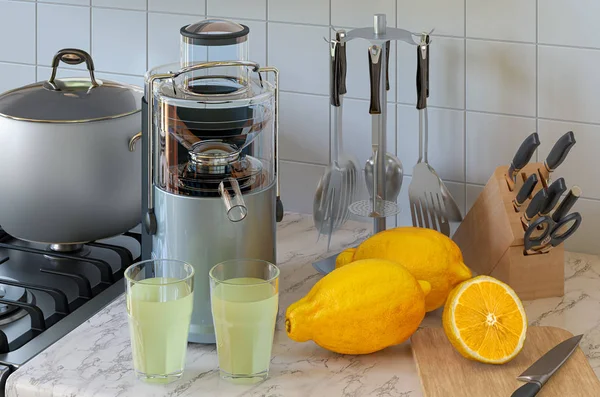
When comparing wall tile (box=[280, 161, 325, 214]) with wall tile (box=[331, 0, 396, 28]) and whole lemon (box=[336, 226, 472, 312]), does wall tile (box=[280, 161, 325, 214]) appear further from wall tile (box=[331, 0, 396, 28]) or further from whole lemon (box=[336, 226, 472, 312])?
whole lemon (box=[336, 226, 472, 312])

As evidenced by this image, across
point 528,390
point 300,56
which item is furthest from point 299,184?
point 528,390

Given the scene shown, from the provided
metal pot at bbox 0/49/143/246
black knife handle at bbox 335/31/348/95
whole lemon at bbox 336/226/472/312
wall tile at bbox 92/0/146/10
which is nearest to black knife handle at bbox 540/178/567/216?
whole lemon at bbox 336/226/472/312

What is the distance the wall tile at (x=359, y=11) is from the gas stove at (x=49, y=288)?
0.51 metres

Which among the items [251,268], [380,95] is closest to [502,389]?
[251,268]

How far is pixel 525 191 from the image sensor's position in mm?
1310

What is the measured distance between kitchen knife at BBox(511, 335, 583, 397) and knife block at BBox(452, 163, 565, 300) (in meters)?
0.18

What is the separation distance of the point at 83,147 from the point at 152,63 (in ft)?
1.43

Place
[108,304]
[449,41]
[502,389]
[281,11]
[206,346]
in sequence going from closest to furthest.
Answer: [502,389]
[206,346]
[108,304]
[449,41]
[281,11]

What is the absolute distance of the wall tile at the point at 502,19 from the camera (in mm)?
1471

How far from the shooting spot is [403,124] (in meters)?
1.60

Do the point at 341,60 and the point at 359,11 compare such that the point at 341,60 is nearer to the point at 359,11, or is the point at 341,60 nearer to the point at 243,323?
the point at 359,11

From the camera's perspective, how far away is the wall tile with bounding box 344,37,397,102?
5.19 ft

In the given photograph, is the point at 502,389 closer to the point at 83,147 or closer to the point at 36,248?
the point at 83,147

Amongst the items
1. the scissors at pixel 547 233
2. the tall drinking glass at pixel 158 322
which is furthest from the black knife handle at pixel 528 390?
the tall drinking glass at pixel 158 322
